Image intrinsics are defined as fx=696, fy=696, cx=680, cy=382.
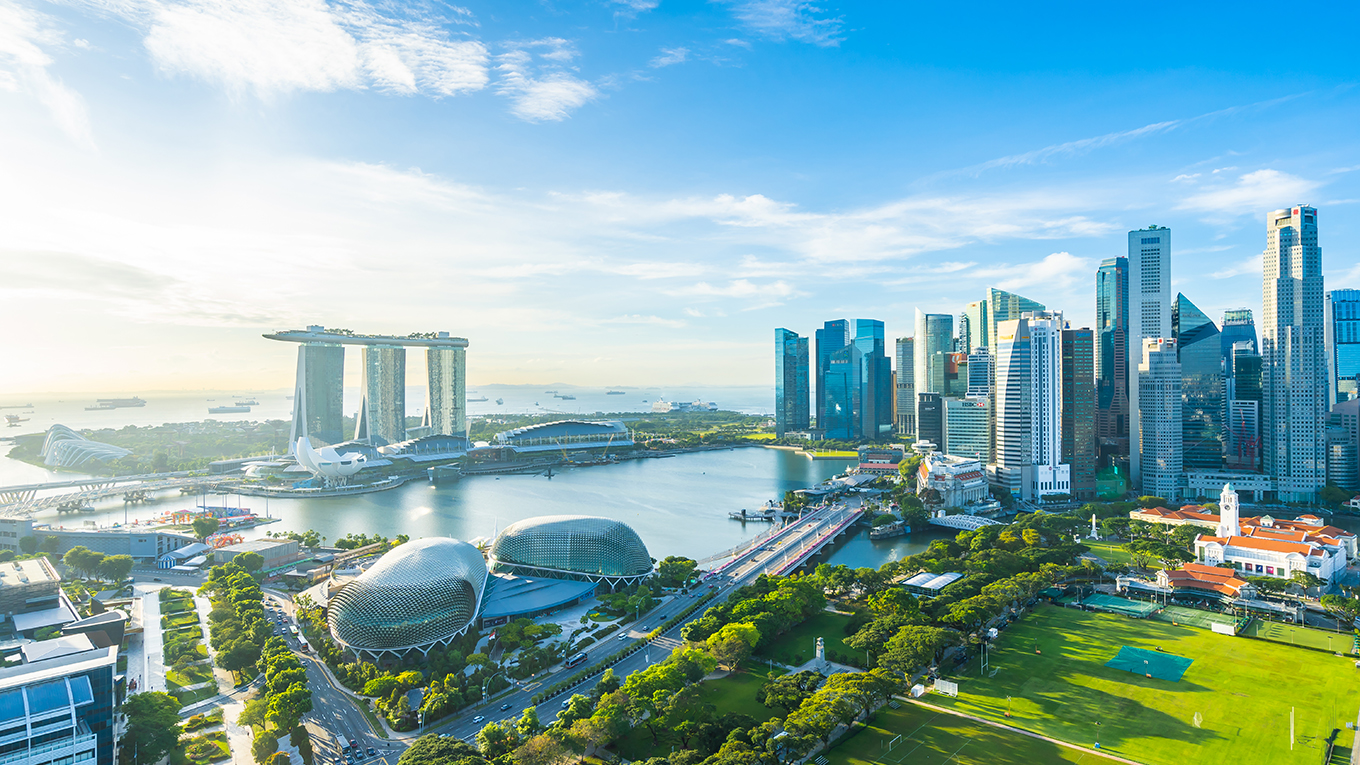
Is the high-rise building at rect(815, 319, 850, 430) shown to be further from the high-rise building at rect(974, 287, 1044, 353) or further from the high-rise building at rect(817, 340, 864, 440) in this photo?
the high-rise building at rect(974, 287, 1044, 353)

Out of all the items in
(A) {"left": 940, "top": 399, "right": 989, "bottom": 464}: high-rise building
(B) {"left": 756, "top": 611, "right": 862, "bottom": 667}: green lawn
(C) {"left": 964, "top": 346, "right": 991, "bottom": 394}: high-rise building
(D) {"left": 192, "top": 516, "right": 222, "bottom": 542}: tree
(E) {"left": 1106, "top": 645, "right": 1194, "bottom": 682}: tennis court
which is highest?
(C) {"left": 964, "top": 346, "right": 991, "bottom": 394}: high-rise building

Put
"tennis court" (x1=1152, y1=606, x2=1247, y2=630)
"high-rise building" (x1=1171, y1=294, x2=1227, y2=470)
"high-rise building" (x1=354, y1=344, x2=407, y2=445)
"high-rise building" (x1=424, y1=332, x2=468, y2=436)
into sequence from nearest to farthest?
"tennis court" (x1=1152, y1=606, x2=1247, y2=630) → "high-rise building" (x1=1171, y1=294, x2=1227, y2=470) → "high-rise building" (x1=354, y1=344, x2=407, y2=445) → "high-rise building" (x1=424, y1=332, x2=468, y2=436)

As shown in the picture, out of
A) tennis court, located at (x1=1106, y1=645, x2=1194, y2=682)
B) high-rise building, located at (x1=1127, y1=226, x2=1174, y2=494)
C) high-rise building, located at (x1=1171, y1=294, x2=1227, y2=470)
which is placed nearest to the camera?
tennis court, located at (x1=1106, y1=645, x2=1194, y2=682)

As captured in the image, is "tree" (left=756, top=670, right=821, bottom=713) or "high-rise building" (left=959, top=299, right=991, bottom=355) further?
"high-rise building" (left=959, top=299, right=991, bottom=355)

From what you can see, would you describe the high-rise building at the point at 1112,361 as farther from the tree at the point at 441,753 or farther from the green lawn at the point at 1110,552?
the tree at the point at 441,753

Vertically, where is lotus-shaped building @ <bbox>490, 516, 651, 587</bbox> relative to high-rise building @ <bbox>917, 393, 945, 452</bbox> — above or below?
below

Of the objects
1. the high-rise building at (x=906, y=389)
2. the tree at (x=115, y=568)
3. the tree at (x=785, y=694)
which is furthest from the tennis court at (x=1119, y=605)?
the high-rise building at (x=906, y=389)

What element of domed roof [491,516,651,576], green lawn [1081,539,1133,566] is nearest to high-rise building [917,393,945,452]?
green lawn [1081,539,1133,566]

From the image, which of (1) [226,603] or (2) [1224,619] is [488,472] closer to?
(1) [226,603]
